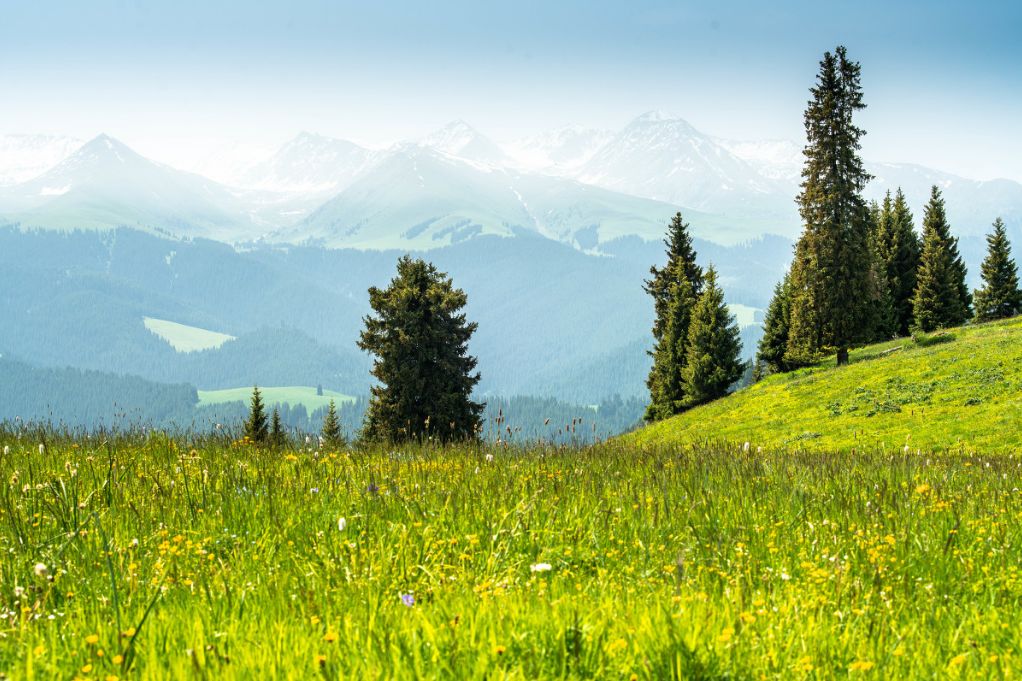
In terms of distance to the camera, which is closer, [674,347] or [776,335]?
[674,347]

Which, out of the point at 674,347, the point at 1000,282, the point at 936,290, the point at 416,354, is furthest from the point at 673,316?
the point at 1000,282

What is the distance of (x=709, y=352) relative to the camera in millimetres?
68188

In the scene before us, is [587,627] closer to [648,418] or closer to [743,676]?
[743,676]

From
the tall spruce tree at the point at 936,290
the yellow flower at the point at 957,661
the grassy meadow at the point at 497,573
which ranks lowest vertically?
the yellow flower at the point at 957,661

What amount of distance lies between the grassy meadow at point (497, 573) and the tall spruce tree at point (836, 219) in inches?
1892

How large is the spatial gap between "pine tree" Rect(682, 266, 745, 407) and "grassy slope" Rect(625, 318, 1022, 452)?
450 inches

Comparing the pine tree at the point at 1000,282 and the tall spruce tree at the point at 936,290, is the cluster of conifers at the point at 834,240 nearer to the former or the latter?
the tall spruce tree at the point at 936,290

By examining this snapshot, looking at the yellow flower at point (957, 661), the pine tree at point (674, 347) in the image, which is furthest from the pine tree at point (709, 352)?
the yellow flower at point (957, 661)

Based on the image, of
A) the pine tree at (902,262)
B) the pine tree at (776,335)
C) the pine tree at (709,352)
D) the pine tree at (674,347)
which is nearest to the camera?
the pine tree at (709,352)

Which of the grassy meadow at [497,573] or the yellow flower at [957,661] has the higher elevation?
the grassy meadow at [497,573]

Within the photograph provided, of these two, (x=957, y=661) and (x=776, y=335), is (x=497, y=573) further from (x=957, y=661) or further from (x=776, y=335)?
(x=776, y=335)

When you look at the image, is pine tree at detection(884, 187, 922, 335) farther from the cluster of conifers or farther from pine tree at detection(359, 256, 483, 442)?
pine tree at detection(359, 256, 483, 442)

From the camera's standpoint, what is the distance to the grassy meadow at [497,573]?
281cm

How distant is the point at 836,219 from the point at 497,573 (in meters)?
54.1
